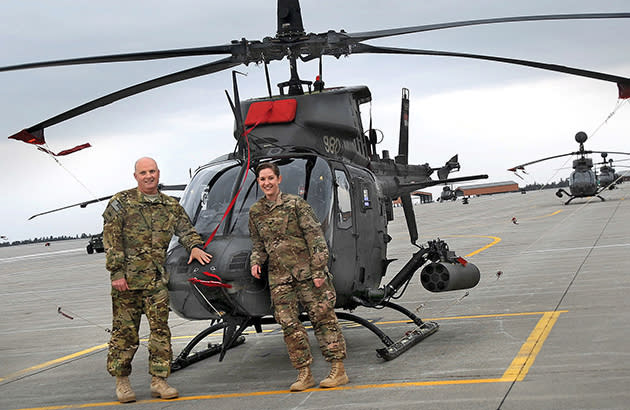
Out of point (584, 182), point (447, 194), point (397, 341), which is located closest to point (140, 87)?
point (397, 341)

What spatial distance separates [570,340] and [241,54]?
4688 mm

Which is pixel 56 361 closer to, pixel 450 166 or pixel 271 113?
pixel 271 113

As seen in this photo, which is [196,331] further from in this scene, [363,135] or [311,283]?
[311,283]

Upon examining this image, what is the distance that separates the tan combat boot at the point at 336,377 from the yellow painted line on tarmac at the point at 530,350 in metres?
1.42

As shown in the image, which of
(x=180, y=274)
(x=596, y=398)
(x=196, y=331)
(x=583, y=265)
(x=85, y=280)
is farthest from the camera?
(x=85, y=280)

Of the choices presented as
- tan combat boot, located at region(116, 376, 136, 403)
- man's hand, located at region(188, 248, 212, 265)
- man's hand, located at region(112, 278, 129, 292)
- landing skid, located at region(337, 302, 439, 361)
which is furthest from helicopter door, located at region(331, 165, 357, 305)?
tan combat boot, located at region(116, 376, 136, 403)

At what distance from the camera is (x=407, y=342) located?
7.50m

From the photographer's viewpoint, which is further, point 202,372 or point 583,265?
point 583,265

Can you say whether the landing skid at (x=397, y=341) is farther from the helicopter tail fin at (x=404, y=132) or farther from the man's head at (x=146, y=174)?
the helicopter tail fin at (x=404, y=132)

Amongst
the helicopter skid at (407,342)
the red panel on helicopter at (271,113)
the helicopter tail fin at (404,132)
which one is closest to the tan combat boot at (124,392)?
the helicopter skid at (407,342)

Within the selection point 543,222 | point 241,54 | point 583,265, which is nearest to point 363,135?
point 241,54

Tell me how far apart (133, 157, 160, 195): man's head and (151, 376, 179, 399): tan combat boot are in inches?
70.0

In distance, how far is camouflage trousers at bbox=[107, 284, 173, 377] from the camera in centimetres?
623

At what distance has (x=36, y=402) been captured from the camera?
6742 mm
